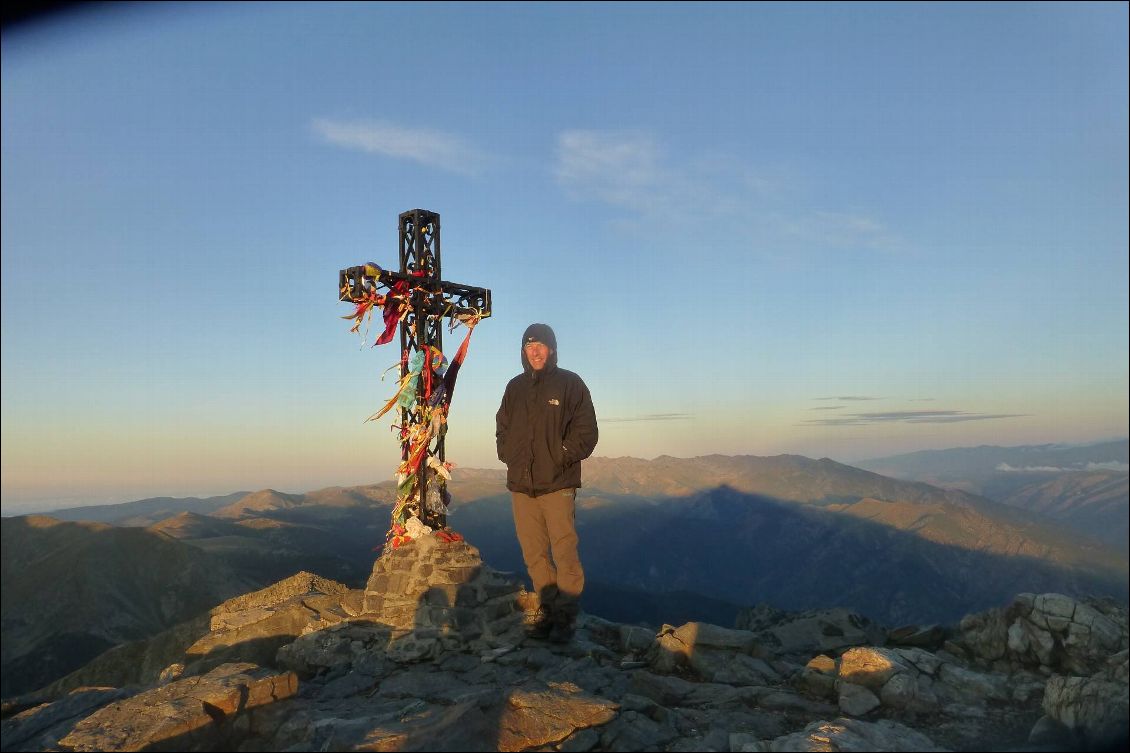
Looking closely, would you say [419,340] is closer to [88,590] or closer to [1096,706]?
[1096,706]

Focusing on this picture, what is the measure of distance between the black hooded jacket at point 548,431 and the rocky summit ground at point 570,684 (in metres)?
2.27

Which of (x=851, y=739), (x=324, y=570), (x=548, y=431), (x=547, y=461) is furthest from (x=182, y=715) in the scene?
(x=324, y=570)

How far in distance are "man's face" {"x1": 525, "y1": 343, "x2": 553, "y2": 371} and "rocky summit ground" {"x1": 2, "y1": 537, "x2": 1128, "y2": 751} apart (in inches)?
143

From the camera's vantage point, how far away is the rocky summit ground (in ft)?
17.7

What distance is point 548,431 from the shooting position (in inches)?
334

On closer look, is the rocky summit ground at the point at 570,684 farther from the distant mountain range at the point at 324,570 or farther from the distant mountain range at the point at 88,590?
the distant mountain range at the point at 88,590

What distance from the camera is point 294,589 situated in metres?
16.5

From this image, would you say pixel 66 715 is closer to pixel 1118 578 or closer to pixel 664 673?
pixel 664 673

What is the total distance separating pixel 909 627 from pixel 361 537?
336 feet

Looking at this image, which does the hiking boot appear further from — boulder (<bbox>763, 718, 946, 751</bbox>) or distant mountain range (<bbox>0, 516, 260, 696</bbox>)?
distant mountain range (<bbox>0, 516, 260, 696</bbox>)

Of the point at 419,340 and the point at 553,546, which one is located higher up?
the point at 419,340

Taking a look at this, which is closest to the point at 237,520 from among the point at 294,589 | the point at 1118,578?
the point at 294,589

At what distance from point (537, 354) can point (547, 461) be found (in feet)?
4.67

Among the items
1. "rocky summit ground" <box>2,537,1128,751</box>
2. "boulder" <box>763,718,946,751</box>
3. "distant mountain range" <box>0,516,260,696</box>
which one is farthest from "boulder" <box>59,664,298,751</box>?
"distant mountain range" <box>0,516,260,696</box>
